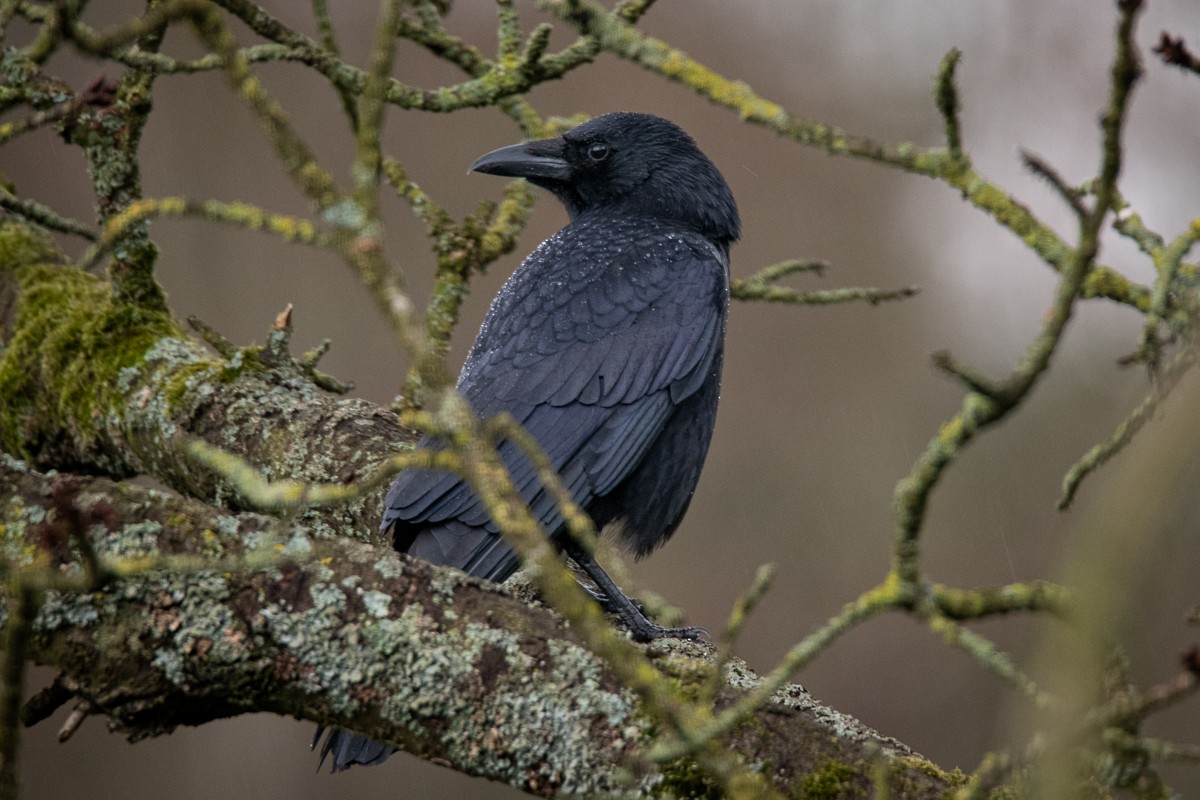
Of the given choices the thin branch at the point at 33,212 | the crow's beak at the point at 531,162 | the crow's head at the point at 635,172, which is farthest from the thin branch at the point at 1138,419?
the thin branch at the point at 33,212

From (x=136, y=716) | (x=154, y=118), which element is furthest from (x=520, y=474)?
(x=154, y=118)

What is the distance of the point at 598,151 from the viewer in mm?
4590

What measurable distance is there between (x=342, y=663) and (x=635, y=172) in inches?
113

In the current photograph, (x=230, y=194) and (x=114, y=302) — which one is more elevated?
(x=230, y=194)

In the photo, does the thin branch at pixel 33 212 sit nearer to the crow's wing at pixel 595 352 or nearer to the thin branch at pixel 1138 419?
the crow's wing at pixel 595 352

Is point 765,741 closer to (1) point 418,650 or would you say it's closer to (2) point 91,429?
(1) point 418,650

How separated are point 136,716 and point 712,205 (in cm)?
304

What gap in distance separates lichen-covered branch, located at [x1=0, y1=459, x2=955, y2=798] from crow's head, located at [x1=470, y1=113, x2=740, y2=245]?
2.62 metres

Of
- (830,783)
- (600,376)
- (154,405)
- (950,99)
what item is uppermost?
(600,376)

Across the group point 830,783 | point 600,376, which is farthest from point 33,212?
point 830,783

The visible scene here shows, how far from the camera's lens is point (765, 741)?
7.11ft

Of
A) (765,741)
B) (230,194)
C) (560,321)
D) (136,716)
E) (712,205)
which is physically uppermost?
(230,194)

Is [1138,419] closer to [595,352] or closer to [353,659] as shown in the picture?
[353,659]

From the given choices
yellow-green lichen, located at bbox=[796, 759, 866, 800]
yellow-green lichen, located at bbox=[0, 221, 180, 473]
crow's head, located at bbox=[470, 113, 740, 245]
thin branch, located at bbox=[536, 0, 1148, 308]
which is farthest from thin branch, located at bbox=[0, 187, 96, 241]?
yellow-green lichen, located at bbox=[796, 759, 866, 800]
